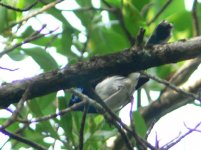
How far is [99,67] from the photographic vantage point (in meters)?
2.41

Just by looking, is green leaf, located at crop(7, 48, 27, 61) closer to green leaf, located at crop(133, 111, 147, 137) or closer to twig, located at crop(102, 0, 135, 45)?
twig, located at crop(102, 0, 135, 45)

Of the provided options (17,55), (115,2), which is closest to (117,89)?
(17,55)

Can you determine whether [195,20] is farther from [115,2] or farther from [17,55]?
[17,55]

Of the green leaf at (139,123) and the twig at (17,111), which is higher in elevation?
the twig at (17,111)

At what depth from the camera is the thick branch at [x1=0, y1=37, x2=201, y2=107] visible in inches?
94.5

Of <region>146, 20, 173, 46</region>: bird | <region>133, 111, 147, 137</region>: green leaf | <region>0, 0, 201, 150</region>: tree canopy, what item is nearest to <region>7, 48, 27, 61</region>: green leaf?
<region>0, 0, 201, 150</region>: tree canopy

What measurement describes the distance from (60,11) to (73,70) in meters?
1.35

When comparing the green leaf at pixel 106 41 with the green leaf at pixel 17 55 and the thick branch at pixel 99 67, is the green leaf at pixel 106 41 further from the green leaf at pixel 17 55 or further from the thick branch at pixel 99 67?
the thick branch at pixel 99 67

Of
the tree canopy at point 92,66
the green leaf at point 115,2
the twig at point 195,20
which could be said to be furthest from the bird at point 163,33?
the green leaf at point 115,2

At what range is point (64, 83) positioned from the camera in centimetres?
241

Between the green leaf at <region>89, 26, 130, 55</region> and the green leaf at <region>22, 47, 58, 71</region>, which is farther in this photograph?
the green leaf at <region>89, 26, 130, 55</region>

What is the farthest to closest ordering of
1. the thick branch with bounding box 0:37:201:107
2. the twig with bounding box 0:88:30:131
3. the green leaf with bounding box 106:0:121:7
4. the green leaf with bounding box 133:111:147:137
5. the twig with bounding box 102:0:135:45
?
1. the green leaf with bounding box 106:0:121:7
2. the twig with bounding box 102:0:135:45
3. the green leaf with bounding box 133:111:147:137
4. the thick branch with bounding box 0:37:201:107
5. the twig with bounding box 0:88:30:131

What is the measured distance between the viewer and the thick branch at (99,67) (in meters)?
2.40

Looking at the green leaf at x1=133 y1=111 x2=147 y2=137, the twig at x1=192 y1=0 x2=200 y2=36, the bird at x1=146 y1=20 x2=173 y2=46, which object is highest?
the bird at x1=146 y1=20 x2=173 y2=46
